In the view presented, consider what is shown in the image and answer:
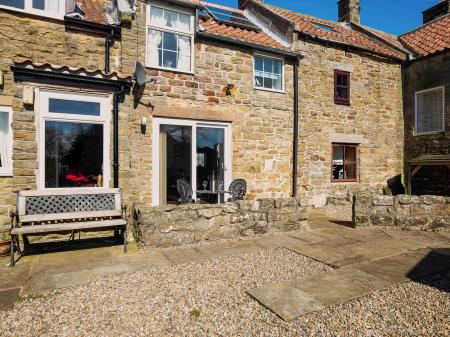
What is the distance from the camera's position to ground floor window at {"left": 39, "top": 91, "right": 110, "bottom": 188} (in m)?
5.77

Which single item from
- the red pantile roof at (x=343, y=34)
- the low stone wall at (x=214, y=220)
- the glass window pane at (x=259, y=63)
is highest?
the red pantile roof at (x=343, y=34)

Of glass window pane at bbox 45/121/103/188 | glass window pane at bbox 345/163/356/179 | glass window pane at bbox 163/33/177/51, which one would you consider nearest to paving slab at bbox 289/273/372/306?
glass window pane at bbox 45/121/103/188

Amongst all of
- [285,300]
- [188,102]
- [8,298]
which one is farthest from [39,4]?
[285,300]

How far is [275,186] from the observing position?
9031mm

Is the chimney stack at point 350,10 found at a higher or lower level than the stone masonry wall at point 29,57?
higher

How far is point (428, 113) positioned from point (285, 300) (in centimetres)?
1125

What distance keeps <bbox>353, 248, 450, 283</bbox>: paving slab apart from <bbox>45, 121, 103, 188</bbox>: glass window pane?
17.8ft

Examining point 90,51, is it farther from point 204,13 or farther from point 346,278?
point 346,278

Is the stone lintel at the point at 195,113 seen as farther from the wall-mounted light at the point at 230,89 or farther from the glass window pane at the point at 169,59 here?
the glass window pane at the point at 169,59

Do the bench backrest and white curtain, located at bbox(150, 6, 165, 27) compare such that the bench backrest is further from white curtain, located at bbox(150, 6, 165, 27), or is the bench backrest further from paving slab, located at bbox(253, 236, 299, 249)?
white curtain, located at bbox(150, 6, 165, 27)

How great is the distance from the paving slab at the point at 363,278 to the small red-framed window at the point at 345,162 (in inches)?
278

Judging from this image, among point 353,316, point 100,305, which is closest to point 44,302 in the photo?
point 100,305

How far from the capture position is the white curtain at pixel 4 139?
18.9ft

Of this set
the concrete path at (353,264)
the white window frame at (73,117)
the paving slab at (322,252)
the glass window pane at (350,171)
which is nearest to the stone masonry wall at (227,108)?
the white window frame at (73,117)
